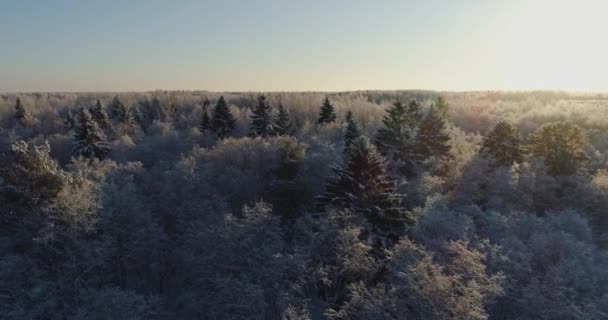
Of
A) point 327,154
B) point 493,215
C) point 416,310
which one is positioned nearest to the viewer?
point 416,310

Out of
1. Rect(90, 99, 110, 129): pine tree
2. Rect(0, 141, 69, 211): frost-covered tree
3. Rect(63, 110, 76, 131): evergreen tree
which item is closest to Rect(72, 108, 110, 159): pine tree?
Rect(90, 99, 110, 129): pine tree

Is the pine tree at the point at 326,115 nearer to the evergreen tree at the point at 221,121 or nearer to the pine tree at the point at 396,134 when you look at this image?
the evergreen tree at the point at 221,121

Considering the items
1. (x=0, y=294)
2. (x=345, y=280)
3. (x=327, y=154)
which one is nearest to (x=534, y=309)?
(x=345, y=280)

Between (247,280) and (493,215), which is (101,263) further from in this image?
(493,215)

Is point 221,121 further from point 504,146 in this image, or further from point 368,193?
point 368,193

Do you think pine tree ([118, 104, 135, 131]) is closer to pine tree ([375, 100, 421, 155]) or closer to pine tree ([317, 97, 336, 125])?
pine tree ([317, 97, 336, 125])

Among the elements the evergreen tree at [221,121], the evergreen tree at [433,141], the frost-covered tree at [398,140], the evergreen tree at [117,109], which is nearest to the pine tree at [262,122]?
the evergreen tree at [221,121]
